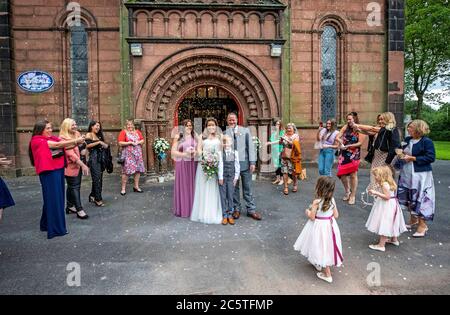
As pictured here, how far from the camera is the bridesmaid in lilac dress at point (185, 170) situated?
6488 mm

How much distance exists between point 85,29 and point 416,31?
90.4ft

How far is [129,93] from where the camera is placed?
10445mm

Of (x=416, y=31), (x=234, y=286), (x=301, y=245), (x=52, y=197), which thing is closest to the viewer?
(x=234, y=286)

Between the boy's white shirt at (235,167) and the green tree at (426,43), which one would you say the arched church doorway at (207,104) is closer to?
the boy's white shirt at (235,167)

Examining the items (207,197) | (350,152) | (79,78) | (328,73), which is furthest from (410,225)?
(79,78)

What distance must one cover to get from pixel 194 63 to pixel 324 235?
8417mm

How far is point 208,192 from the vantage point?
620 centimetres

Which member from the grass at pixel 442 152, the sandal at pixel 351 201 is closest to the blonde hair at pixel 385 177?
the sandal at pixel 351 201

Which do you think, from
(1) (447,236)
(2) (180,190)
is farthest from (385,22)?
(2) (180,190)

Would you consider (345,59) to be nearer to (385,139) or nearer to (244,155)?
(385,139)

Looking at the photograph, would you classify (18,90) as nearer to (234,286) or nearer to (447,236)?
(234,286)

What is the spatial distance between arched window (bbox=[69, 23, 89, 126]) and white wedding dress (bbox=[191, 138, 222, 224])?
756 cm

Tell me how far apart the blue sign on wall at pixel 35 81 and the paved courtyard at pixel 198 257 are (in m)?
6.16

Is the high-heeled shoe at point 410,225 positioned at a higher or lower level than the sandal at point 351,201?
lower
